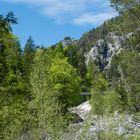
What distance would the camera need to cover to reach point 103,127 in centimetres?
2586

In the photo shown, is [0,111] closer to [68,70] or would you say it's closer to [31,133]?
[31,133]

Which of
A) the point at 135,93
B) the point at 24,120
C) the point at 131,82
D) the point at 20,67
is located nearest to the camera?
the point at 24,120

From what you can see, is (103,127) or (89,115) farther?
(103,127)

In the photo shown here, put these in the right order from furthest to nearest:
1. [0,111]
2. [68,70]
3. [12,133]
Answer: [68,70]
[12,133]
[0,111]

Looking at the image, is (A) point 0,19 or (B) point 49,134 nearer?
(A) point 0,19

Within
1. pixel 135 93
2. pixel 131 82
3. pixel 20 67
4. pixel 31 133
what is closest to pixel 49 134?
pixel 31 133

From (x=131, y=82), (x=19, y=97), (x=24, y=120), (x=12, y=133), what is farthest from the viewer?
(x=131, y=82)

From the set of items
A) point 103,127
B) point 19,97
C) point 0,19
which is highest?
point 0,19

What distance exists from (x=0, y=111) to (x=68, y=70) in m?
44.0

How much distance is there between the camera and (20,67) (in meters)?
27.9

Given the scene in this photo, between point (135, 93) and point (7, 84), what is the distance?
64.5 feet

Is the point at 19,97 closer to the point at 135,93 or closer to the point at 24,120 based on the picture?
the point at 24,120

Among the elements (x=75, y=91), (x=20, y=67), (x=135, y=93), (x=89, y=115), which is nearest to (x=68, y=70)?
(x=75, y=91)

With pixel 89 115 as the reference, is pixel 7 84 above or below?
above
